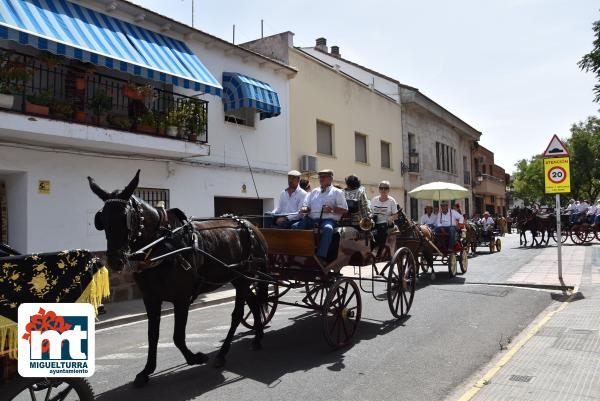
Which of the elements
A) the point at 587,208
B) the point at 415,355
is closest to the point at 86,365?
the point at 415,355

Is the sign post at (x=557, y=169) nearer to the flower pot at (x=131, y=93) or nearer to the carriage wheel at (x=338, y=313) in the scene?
the carriage wheel at (x=338, y=313)

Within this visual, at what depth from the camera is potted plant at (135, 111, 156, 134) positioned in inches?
429

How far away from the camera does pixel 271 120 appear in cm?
1567

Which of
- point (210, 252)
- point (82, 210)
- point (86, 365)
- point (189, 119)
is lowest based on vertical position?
point (86, 365)

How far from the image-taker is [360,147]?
70.3 ft

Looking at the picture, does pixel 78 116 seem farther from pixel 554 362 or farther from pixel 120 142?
pixel 554 362

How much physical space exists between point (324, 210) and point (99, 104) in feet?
19.8

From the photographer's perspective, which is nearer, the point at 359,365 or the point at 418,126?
the point at 359,365

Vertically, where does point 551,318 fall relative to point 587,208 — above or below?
below

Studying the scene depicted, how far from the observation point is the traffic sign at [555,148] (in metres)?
10.9

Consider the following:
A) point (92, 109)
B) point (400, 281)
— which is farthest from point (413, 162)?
point (400, 281)

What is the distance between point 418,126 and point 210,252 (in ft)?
76.3

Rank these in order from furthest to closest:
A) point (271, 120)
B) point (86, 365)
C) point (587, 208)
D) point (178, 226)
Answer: point (587, 208)
point (271, 120)
point (178, 226)
point (86, 365)

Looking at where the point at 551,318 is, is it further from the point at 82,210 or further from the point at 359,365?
the point at 82,210
